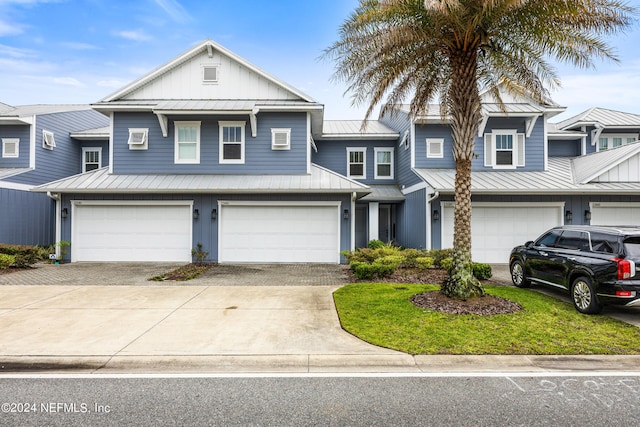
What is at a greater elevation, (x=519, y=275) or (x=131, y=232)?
(x=131, y=232)

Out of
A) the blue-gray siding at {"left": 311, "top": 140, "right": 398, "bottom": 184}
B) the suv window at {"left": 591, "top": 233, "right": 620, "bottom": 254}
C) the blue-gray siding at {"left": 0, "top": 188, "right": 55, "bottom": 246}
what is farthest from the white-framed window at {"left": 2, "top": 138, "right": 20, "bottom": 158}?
the suv window at {"left": 591, "top": 233, "right": 620, "bottom": 254}

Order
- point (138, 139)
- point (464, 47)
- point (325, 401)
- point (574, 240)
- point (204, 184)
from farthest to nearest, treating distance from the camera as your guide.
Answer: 1. point (138, 139)
2. point (204, 184)
3. point (574, 240)
4. point (464, 47)
5. point (325, 401)

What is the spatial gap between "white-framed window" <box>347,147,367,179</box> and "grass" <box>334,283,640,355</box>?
40.5 feet

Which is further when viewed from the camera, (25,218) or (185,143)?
(25,218)

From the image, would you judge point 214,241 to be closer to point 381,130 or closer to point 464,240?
point 464,240

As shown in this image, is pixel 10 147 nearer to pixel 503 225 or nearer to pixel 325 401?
pixel 325 401

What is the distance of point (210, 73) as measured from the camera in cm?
1598

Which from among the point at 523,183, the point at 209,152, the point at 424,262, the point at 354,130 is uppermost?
the point at 354,130

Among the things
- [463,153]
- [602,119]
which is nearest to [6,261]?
[463,153]

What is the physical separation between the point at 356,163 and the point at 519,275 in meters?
11.5

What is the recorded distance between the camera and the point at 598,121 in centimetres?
1962

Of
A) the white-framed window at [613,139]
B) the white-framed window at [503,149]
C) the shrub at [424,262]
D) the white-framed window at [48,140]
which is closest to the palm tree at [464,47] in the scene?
the shrub at [424,262]

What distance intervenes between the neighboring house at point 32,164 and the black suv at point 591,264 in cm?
2058

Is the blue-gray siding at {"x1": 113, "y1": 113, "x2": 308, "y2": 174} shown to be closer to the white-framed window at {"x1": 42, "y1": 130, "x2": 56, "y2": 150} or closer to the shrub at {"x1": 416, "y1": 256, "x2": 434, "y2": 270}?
the white-framed window at {"x1": 42, "y1": 130, "x2": 56, "y2": 150}
